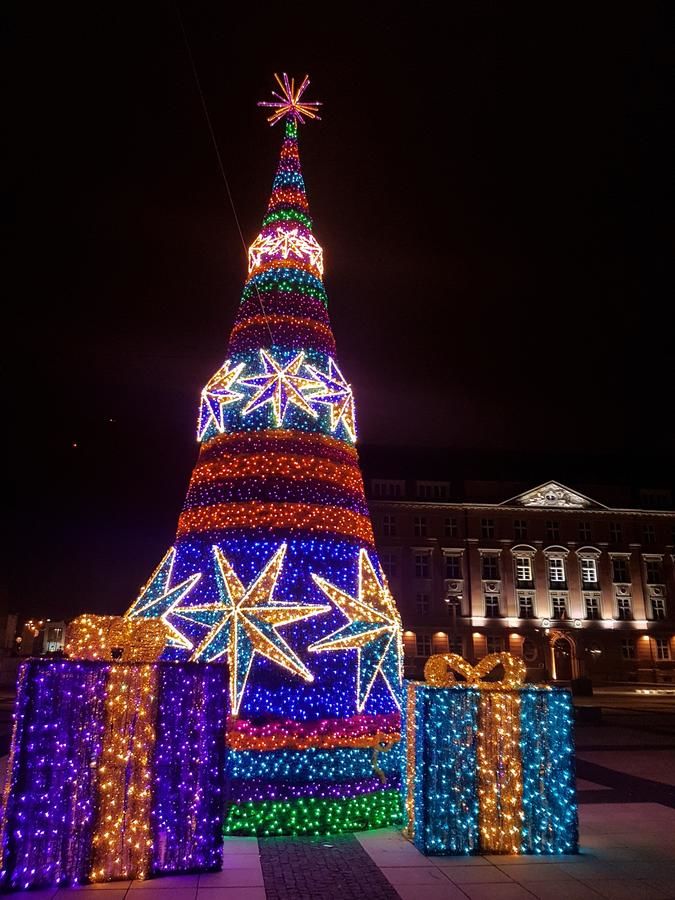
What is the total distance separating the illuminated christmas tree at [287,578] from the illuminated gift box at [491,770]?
106cm

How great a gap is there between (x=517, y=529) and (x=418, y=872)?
3735 cm

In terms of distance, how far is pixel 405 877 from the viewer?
5004 mm

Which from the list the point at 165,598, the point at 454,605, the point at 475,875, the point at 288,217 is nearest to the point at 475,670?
the point at 475,875

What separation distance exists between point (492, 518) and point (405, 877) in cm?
3707

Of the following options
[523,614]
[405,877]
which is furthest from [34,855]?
[523,614]

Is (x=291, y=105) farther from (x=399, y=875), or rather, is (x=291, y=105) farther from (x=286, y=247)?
(x=399, y=875)

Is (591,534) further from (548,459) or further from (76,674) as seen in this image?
(76,674)

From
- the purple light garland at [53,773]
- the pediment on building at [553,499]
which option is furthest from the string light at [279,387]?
the pediment on building at [553,499]

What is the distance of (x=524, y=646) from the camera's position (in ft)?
126

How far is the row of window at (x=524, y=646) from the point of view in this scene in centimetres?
3774

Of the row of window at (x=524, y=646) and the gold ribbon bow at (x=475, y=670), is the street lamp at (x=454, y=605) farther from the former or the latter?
the gold ribbon bow at (x=475, y=670)

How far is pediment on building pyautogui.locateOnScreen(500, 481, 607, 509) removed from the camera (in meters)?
41.0

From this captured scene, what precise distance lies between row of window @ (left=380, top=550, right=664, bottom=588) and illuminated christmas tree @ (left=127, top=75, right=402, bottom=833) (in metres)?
31.5

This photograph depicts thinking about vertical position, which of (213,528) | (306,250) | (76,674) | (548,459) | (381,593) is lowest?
(76,674)
